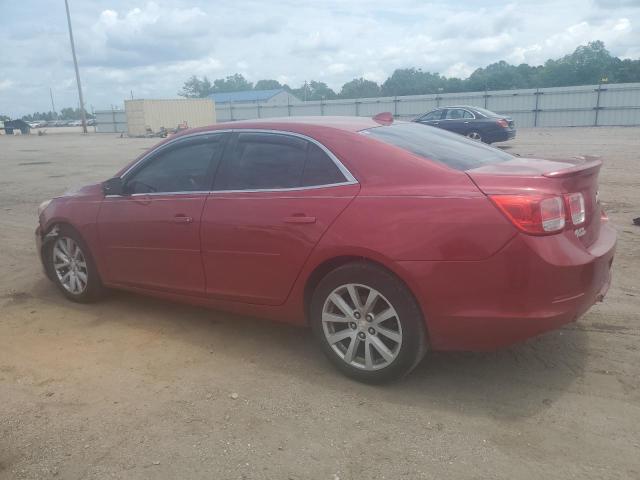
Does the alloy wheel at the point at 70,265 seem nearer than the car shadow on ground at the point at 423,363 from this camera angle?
No

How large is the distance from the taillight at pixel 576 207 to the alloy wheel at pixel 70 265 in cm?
390

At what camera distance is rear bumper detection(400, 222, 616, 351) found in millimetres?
2918

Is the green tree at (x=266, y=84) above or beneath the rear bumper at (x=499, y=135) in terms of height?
above

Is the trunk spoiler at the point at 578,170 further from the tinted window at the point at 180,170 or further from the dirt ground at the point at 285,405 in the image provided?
the tinted window at the point at 180,170

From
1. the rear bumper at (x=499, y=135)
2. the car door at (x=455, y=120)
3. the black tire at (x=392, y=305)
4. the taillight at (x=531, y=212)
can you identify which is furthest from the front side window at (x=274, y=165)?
the rear bumper at (x=499, y=135)

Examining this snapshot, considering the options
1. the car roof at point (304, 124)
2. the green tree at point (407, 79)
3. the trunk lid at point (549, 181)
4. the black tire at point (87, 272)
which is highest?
the green tree at point (407, 79)

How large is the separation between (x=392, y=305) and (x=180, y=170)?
2.04 metres

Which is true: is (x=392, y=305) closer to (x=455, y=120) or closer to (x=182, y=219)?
(x=182, y=219)

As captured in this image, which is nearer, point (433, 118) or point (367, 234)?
point (367, 234)

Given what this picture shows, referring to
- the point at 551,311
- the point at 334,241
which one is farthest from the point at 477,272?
the point at 334,241

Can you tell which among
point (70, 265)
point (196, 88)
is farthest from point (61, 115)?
point (70, 265)

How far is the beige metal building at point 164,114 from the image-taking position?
146 feet

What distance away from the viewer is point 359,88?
88.8m

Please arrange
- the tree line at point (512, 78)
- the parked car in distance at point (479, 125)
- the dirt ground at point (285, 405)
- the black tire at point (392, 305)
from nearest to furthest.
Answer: the dirt ground at point (285, 405) → the black tire at point (392, 305) → the parked car in distance at point (479, 125) → the tree line at point (512, 78)
